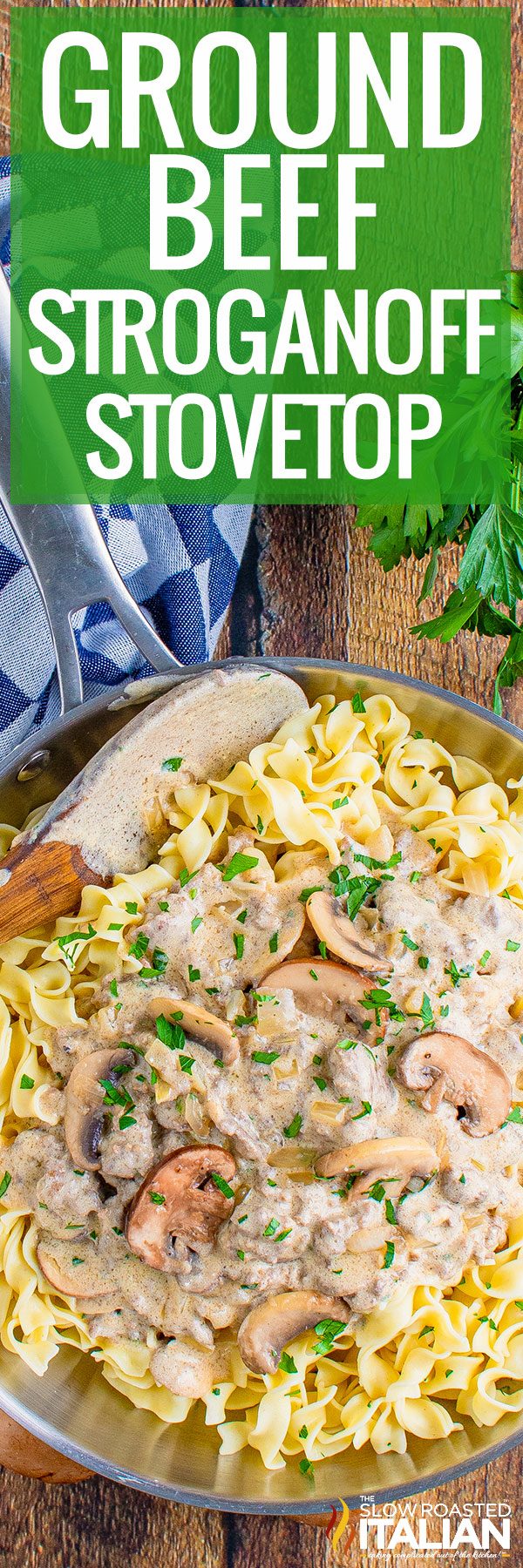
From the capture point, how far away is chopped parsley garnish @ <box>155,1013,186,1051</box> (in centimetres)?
333

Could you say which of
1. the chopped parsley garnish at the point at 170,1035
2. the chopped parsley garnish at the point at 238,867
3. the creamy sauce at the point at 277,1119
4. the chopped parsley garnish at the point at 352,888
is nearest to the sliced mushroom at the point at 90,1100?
the creamy sauce at the point at 277,1119

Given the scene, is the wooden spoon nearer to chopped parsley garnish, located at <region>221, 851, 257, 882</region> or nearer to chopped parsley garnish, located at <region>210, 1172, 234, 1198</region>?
chopped parsley garnish, located at <region>221, 851, 257, 882</region>

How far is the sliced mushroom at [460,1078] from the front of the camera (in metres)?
3.34

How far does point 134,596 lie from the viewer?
4262 millimetres

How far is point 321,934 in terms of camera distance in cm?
340

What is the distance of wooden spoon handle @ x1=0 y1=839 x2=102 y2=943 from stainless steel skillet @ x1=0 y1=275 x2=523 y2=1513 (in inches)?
11.8

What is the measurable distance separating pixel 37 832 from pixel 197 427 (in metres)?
1.68

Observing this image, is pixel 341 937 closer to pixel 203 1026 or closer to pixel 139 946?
pixel 203 1026

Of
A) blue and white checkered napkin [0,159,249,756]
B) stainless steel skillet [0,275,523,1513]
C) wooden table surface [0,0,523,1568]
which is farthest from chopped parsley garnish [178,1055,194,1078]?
wooden table surface [0,0,523,1568]

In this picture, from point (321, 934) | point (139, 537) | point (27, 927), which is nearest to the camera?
point (321, 934)

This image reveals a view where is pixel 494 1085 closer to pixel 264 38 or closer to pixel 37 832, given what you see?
pixel 37 832

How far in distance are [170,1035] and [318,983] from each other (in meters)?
0.42

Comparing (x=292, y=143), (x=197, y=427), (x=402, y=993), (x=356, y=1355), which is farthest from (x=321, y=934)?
(x=292, y=143)

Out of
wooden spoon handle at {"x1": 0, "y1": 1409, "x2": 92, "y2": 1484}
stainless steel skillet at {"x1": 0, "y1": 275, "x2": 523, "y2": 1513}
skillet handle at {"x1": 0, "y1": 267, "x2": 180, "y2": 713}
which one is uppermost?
skillet handle at {"x1": 0, "y1": 267, "x2": 180, "y2": 713}
